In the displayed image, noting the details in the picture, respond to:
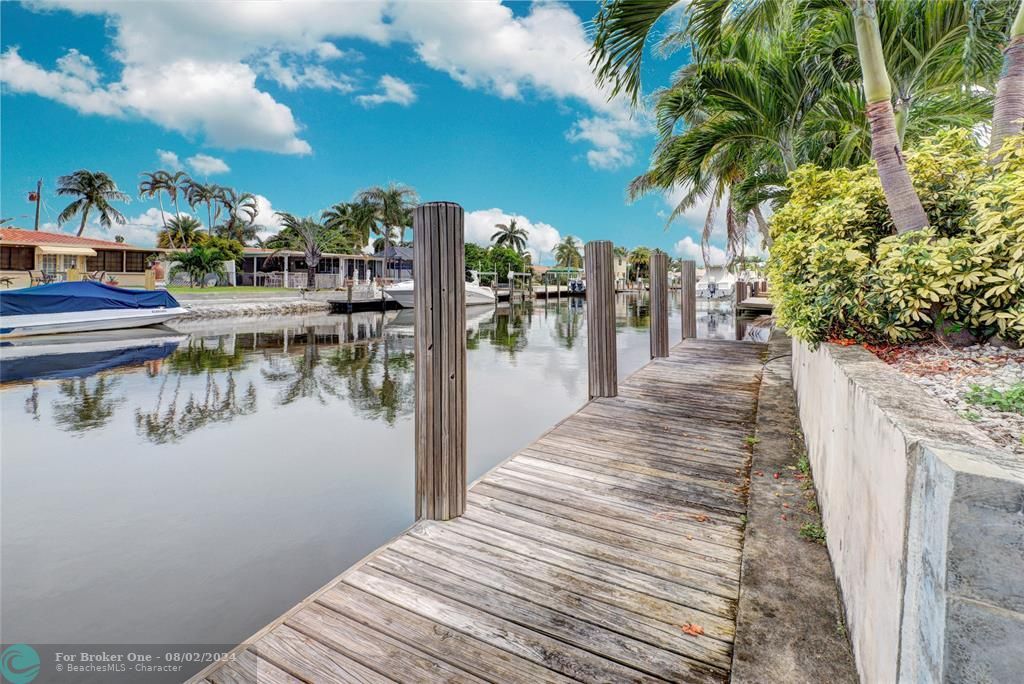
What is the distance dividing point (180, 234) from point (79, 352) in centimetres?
3891

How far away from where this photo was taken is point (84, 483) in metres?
4.72

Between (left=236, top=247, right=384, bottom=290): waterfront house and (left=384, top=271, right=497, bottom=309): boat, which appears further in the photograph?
(left=236, top=247, right=384, bottom=290): waterfront house

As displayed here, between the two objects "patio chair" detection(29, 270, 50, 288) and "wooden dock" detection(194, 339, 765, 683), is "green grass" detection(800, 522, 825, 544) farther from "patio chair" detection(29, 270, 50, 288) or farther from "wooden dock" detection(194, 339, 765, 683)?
"patio chair" detection(29, 270, 50, 288)

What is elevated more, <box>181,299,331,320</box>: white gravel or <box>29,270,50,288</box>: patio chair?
<box>29,270,50,288</box>: patio chair

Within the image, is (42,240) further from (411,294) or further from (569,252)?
(569,252)

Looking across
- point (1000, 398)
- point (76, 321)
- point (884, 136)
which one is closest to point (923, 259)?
point (1000, 398)

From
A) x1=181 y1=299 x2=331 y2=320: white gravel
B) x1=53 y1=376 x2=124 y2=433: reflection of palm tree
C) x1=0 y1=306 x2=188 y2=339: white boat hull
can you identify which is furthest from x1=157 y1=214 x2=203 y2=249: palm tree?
x1=53 y1=376 x2=124 y2=433: reflection of palm tree

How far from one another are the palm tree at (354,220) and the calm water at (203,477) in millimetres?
33859

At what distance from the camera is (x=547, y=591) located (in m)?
2.32

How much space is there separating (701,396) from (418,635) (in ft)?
15.9

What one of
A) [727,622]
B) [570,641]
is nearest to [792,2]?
[727,622]

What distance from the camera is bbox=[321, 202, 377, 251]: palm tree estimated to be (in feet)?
141

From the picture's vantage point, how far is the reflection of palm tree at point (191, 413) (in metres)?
6.31

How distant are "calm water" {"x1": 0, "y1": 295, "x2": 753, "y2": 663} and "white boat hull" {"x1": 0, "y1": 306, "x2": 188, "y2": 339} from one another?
5115 millimetres
